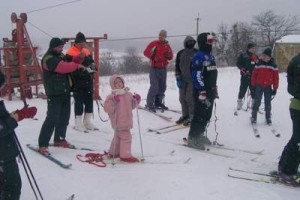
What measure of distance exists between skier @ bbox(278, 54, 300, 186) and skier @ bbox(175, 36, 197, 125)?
3.47 m

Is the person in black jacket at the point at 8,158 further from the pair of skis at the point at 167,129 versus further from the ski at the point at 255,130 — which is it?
the ski at the point at 255,130

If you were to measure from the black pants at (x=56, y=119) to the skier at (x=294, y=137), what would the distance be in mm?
3497

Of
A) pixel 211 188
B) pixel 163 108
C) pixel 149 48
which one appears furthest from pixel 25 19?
pixel 211 188

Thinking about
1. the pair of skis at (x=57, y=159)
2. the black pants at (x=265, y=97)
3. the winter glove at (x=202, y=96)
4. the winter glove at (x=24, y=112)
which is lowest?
the pair of skis at (x=57, y=159)

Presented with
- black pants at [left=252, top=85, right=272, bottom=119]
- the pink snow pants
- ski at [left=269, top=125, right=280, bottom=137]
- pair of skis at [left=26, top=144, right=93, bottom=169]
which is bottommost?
ski at [left=269, top=125, right=280, bottom=137]

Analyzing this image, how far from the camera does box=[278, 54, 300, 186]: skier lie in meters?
5.24

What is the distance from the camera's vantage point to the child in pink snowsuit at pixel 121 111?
233 inches

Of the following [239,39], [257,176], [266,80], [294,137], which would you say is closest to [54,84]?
[257,176]

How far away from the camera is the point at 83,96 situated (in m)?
7.79

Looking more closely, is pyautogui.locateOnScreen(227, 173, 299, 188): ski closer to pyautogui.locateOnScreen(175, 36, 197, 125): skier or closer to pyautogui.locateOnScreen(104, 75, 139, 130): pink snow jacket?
pyautogui.locateOnScreen(104, 75, 139, 130): pink snow jacket

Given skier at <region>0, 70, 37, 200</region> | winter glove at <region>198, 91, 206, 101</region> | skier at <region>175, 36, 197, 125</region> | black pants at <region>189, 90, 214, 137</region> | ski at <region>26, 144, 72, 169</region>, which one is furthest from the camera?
skier at <region>175, 36, 197, 125</region>

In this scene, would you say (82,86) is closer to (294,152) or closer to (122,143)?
(122,143)

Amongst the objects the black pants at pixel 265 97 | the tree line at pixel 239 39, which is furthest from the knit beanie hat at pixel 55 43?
the tree line at pixel 239 39

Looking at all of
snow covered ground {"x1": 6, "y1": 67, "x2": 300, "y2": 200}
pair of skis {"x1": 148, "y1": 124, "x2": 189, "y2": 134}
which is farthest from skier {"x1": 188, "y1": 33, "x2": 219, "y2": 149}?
pair of skis {"x1": 148, "y1": 124, "x2": 189, "y2": 134}
